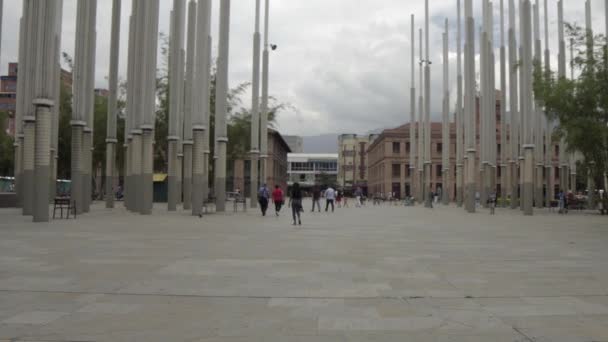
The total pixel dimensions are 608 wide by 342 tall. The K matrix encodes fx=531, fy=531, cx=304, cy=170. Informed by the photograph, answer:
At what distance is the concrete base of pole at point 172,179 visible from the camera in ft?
98.3

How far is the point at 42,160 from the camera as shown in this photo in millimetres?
18281

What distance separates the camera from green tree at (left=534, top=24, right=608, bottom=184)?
22156mm

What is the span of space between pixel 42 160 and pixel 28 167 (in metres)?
4.14

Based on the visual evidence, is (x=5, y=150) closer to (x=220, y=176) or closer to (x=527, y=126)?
(x=220, y=176)

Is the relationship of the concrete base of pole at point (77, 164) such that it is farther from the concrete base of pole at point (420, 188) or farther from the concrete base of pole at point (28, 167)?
the concrete base of pole at point (420, 188)

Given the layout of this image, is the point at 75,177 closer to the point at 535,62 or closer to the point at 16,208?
the point at 16,208

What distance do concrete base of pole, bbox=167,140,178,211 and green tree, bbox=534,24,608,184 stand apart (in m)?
20.4

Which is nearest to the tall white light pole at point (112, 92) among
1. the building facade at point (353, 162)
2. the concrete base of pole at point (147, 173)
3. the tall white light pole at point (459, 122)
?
the concrete base of pole at point (147, 173)

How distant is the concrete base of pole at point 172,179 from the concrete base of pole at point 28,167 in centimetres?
821

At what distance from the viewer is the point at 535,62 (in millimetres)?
30938

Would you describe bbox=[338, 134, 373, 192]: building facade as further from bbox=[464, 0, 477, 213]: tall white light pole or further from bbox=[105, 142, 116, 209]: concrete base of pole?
bbox=[105, 142, 116, 209]: concrete base of pole

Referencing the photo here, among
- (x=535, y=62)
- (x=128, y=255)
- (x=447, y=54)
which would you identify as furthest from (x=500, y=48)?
(x=128, y=255)

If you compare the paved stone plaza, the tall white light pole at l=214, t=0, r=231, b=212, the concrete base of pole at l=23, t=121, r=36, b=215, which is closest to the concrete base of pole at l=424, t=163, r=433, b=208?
the tall white light pole at l=214, t=0, r=231, b=212

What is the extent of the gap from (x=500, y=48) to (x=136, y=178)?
32516 mm
